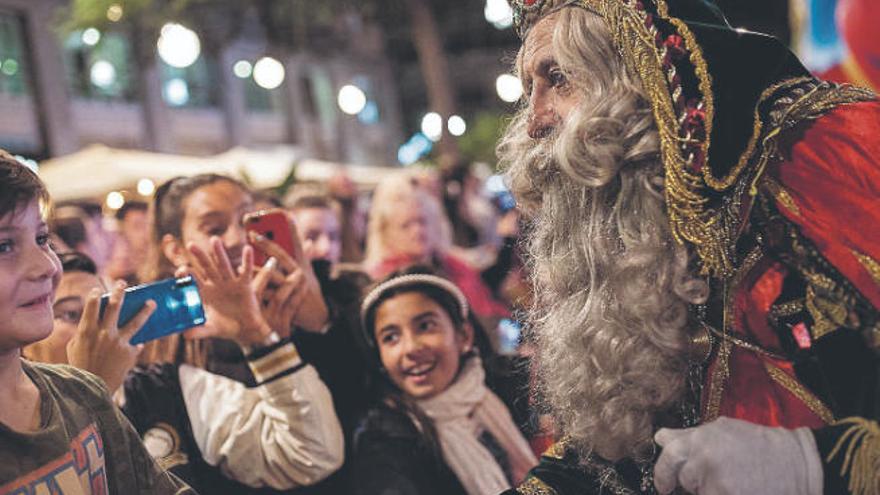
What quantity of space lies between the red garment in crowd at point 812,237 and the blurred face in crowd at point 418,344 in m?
1.48

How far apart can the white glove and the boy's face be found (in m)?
1.15

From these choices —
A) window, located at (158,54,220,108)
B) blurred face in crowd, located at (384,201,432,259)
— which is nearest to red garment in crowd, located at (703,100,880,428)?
blurred face in crowd, located at (384,201,432,259)

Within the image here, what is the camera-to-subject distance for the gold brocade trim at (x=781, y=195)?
72.9 inches

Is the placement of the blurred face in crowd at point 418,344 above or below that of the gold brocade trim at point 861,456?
above

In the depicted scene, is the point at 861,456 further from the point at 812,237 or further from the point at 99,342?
the point at 99,342

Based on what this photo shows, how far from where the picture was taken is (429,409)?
11.0 feet

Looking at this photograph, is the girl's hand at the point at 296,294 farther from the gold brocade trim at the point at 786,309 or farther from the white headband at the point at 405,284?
the gold brocade trim at the point at 786,309

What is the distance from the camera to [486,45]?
4253 cm

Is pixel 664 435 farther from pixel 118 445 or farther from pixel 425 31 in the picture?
pixel 425 31

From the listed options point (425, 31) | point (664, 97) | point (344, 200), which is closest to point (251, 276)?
point (664, 97)

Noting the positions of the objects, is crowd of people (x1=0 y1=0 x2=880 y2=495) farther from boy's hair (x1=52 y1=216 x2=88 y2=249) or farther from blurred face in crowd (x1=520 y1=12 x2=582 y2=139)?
boy's hair (x1=52 y1=216 x2=88 y2=249)

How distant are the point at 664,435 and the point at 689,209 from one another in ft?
1.37

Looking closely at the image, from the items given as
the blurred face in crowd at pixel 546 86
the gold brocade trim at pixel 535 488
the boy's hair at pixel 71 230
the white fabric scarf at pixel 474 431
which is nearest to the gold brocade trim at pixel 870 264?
the blurred face in crowd at pixel 546 86

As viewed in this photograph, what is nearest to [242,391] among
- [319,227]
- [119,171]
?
[319,227]
